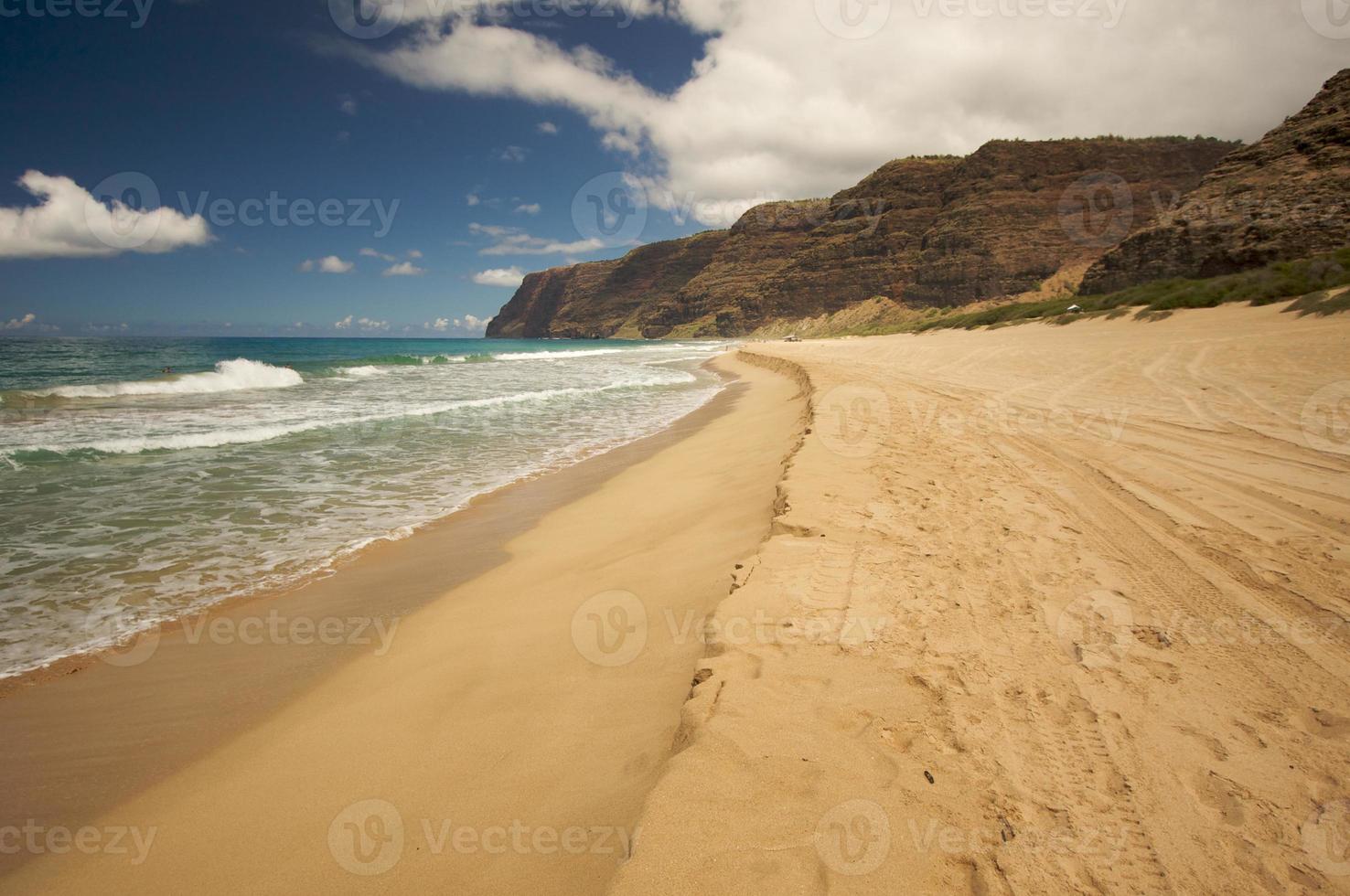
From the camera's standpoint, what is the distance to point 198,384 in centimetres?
1986

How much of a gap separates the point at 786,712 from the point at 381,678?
232 cm

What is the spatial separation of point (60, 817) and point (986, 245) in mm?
77288

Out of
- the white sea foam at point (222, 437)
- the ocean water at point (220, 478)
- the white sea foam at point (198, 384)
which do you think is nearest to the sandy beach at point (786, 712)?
the ocean water at point (220, 478)

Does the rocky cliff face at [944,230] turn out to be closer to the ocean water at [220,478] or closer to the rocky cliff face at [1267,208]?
the rocky cliff face at [1267,208]

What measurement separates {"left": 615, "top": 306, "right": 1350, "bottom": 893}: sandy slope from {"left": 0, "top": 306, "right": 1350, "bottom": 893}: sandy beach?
1 centimetres

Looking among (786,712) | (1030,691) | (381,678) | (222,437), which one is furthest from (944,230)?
(381,678)

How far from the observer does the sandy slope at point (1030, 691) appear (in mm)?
1544

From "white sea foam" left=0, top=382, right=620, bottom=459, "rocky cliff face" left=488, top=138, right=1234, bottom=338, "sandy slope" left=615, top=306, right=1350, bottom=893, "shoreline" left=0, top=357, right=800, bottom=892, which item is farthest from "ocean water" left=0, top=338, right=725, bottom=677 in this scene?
"rocky cliff face" left=488, top=138, right=1234, bottom=338

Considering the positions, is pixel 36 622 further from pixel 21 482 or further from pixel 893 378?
pixel 893 378

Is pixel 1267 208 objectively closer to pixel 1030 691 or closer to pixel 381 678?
pixel 1030 691

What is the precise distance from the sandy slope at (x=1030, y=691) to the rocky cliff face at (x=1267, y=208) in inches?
888

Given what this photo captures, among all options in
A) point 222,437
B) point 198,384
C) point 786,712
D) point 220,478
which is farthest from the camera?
point 198,384

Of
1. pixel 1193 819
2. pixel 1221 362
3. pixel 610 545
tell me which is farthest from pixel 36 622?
pixel 1221 362

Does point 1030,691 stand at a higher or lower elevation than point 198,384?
lower
